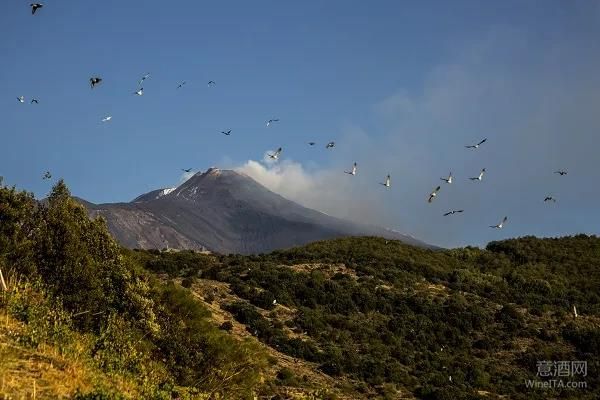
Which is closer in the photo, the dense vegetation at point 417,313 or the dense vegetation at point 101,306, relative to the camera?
the dense vegetation at point 101,306

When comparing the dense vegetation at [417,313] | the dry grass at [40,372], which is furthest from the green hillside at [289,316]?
the dense vegetation at [417,313]

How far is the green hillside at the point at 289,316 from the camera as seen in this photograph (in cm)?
1423

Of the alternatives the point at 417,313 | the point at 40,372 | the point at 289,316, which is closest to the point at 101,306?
the point at 40,372

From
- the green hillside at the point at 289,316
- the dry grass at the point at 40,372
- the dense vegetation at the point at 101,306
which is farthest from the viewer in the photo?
the dense vegetation at the point at 101,306

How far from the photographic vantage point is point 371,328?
4384cm

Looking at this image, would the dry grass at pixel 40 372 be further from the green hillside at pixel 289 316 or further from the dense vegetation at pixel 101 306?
the dense vegetation at pixel 101 306

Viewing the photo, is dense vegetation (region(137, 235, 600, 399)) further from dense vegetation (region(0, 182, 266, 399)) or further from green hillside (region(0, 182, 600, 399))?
dense vegetation (region(0, 182, 266, 399))

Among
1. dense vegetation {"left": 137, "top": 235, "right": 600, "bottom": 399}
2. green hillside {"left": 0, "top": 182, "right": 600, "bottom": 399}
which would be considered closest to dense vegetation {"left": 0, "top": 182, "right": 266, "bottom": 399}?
green hillside {"left": 0, "top": 182, "right": 600, "bottom": 399}

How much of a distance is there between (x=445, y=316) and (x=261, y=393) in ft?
81.7

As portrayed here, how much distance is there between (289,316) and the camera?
4222 centimetres

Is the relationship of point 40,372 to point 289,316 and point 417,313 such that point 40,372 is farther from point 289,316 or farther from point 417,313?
point 417,313

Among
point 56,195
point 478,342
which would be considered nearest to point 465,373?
point 478,342

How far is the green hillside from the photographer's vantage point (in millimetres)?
14234

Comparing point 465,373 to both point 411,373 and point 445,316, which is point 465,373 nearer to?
point 411,373
